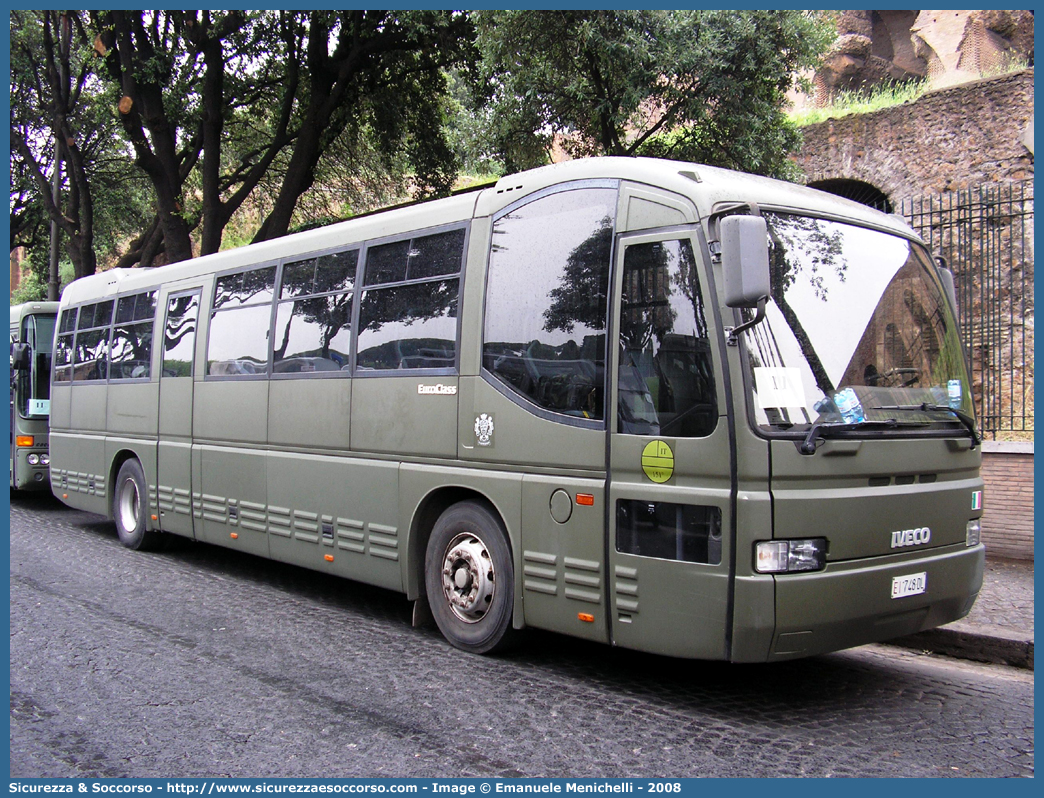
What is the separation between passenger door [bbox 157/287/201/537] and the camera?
9578 millimetres

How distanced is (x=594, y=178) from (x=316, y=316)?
3121mm

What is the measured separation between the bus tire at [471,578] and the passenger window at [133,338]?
5.47 meters

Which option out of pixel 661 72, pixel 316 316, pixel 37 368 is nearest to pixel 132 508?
pixel 316 316

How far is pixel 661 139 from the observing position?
12.5 metres

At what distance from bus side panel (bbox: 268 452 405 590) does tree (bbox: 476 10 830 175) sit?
6.11 metres

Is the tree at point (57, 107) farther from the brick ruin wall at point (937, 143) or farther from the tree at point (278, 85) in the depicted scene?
the brick ruin wall at point (937, 143)

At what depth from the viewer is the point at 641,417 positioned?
5.18m

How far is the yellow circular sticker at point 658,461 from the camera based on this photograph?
4.99 meters

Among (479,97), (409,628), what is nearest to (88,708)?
(409,628)

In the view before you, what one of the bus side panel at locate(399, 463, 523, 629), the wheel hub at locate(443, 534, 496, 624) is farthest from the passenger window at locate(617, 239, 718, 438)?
the wheel hub at locate(443, 534, 496, 624)

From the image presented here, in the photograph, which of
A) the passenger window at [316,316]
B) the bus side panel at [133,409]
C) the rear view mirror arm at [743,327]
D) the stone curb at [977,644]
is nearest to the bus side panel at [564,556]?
the rear view mirror arm at [743,327]

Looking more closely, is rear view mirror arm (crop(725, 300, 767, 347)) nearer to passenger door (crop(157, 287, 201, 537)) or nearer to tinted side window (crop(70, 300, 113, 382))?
passenger door (crop(157, 287, 201, 537))

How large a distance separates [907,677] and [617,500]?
2.34 metres

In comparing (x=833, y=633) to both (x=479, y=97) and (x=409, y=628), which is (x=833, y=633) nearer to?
(x=409, y=628)
